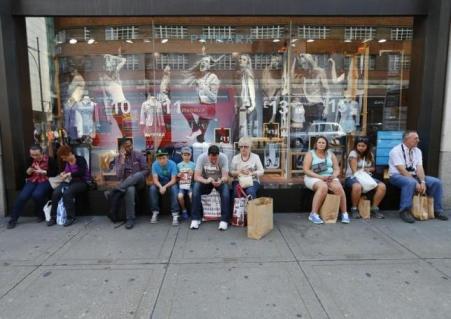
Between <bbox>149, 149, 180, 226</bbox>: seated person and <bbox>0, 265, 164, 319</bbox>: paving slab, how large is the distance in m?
1.43

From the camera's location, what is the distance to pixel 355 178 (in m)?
5.02

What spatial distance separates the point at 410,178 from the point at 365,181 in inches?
25.6

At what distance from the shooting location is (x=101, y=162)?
6684 mm

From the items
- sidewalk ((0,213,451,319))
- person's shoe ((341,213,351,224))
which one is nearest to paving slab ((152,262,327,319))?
sidewalk ((0,213,451,319))

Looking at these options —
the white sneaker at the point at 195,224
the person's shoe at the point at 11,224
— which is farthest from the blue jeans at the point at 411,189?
the person's shoe at the point at 11,224

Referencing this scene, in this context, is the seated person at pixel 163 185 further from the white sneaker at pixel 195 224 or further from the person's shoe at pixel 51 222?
the person's shoe at pixel 51 222

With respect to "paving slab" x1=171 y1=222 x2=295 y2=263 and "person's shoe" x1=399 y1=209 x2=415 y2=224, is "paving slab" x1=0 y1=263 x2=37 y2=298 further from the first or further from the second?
"person's shoe" x1=399 y1=209 x2=415 y2=224

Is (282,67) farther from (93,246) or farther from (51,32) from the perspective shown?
(93,246)

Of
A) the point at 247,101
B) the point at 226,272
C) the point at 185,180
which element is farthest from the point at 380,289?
the point at 247,101

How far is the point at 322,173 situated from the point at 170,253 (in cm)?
263

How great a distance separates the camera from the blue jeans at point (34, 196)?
15.7ft

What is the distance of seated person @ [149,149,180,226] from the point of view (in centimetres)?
479

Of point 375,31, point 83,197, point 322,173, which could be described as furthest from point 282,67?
point 83,197

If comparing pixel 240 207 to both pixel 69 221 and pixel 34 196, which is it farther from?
pixel 34 196
